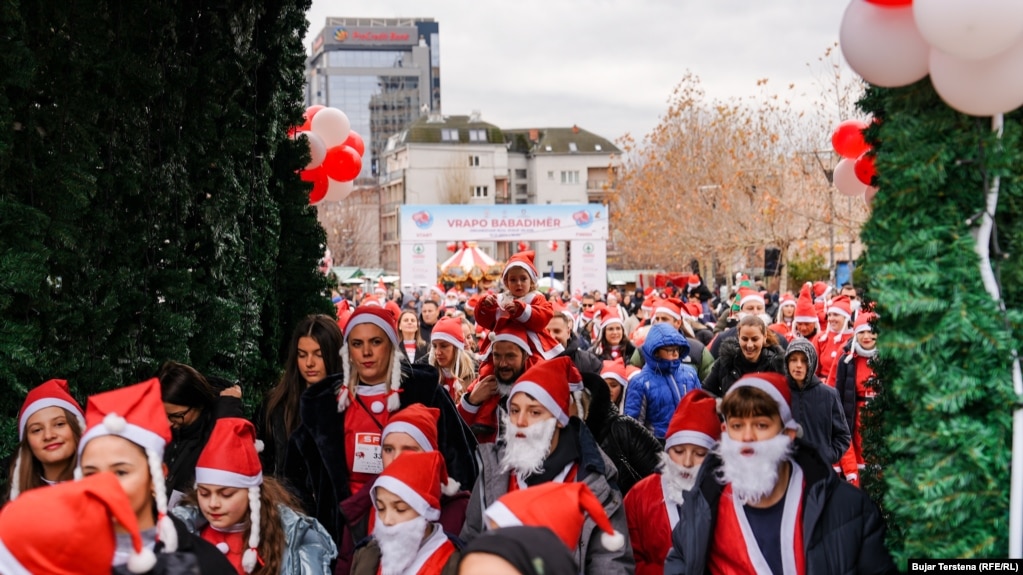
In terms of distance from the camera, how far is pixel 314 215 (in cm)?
827

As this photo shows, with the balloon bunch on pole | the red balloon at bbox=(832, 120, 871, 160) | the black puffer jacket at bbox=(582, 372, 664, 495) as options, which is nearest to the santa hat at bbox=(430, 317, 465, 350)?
the balloon bunch on pole

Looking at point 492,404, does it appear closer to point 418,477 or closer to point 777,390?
point 418,477

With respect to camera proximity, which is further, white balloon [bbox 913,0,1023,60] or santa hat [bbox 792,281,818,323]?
santa hat [bbox 792,281,818,323]

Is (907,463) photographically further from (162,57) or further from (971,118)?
(162,57)

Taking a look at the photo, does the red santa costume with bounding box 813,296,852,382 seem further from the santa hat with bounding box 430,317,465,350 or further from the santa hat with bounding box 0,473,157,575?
the santa hat with bounding box 0,473,157,575

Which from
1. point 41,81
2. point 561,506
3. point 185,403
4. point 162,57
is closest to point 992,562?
point 561,506

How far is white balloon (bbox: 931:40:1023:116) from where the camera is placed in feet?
10.2

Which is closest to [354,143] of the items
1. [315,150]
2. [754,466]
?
[315,150]

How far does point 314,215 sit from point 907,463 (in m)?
5.76

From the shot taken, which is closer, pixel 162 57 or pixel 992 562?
pixel 992 562

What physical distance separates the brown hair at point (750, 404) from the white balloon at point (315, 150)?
520 centimetres

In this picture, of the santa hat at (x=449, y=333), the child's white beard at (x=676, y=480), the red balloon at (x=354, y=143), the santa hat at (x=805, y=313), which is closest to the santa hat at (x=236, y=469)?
the child's white beard at (x=676, y=480)

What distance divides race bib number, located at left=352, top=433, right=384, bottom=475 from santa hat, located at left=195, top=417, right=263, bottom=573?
0.91 m

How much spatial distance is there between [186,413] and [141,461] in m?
1.84
